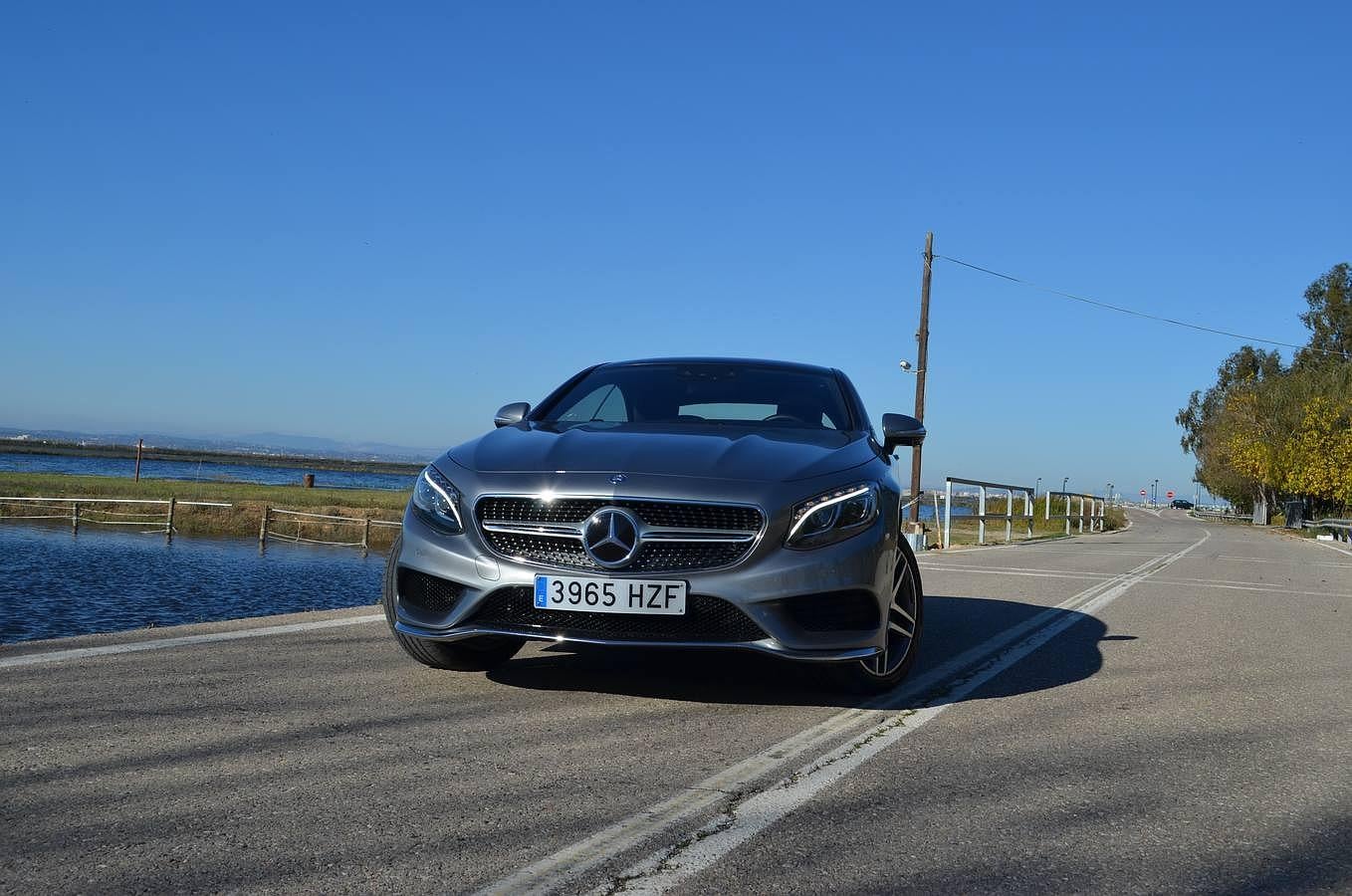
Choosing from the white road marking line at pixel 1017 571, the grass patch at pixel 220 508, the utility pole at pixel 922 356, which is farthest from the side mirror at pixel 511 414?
the grass patch at pixel 220 508

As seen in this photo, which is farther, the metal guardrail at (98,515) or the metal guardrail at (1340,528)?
the metal guardrail at (98,515)

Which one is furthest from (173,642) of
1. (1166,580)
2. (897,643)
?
(1166,580)

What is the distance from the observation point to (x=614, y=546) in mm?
4234

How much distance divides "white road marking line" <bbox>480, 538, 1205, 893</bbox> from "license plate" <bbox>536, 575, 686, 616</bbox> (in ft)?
1.98

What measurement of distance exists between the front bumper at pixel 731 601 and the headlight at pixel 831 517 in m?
0.04

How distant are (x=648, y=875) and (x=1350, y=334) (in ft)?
266

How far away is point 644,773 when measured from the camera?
136 inches

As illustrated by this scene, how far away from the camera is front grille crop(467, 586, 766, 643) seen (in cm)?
416

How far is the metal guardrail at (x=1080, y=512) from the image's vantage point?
3228cm

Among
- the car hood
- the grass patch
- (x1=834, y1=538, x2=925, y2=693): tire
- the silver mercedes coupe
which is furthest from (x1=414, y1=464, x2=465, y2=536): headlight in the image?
the grass patch

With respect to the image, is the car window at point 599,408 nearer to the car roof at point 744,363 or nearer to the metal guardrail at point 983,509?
the car roof at point 744,363

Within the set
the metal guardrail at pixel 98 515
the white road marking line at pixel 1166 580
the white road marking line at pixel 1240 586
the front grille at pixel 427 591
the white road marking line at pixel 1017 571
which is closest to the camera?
the front grille at pixel 427 591

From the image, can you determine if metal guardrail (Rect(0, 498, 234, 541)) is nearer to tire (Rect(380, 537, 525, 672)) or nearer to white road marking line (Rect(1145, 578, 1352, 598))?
white road marking line (Rect(1145, 578, 1352, 598))

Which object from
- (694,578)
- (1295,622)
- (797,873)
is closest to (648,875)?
(797,873)
